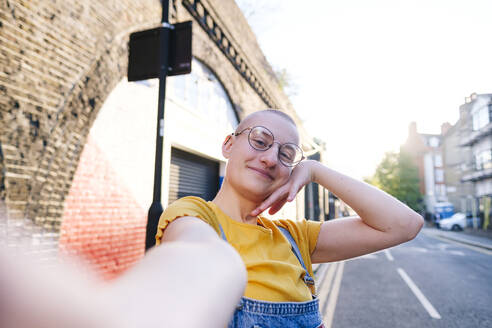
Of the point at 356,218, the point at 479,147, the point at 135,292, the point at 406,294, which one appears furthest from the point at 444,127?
the point at 135,292

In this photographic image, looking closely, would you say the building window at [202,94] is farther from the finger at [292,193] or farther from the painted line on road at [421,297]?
the painted line on road at [421,297]

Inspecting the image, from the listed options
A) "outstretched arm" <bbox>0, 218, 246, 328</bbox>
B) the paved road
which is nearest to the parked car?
the paved road

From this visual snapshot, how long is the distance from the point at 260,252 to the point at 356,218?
77 cm

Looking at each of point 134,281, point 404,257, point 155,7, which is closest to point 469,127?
point 404,257

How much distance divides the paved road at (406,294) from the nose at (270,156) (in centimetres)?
395

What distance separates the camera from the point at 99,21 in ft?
12.6

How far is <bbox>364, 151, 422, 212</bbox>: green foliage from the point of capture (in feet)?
144

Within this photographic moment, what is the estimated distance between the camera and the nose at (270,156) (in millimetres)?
1552

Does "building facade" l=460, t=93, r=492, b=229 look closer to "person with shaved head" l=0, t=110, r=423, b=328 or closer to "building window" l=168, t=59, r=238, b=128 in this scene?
"building window" l=168, t=59, r=238, b=128

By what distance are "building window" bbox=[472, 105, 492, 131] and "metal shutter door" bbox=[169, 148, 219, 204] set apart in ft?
95.4

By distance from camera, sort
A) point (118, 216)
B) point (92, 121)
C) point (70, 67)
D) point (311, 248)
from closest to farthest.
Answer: point (311, 248) < point (70, 67) < point (92, 121) < point (118, 216)

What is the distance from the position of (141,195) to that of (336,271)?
21.7ft

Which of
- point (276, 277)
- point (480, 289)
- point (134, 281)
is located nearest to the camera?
point (134, 281)

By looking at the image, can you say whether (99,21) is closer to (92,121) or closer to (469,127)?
(92,121)
